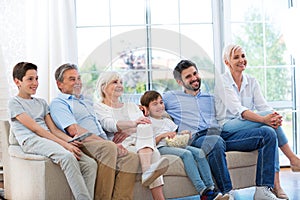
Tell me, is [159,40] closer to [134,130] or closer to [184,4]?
[184,4]

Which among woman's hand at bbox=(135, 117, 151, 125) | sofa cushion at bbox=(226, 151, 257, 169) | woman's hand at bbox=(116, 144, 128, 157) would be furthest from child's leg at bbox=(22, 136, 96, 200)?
sofa cushion at bbox=(226, 151, 257, 169)

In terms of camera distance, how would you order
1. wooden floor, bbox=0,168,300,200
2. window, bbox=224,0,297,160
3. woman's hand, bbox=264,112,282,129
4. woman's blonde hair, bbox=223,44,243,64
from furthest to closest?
window, bbox=224,0,297,160 → woman's blonde hair, bbox=223,44,243,64 → wooden floor, bbox=0,168,300,200 → woman's hand, bbox=264,112,282,129

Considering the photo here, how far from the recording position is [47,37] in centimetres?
460

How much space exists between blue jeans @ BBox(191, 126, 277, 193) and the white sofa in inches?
2.6

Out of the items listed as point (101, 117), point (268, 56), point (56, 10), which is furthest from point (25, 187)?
point (268, 56)

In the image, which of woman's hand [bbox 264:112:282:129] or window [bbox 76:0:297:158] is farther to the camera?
window [bbox 76:0:297:158]

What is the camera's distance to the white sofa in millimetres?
3129

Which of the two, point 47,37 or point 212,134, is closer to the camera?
point 212,134

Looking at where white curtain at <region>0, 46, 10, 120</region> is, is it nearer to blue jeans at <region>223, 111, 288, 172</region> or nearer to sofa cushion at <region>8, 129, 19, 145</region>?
sofa cushion at <region>8, 129, 19, 145</region>

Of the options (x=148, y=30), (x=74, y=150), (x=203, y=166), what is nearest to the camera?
(x=74, y=150)

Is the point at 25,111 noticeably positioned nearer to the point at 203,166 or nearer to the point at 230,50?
the point at 203,166

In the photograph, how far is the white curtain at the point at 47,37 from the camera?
14.9ft

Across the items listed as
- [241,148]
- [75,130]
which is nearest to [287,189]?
[241,148]

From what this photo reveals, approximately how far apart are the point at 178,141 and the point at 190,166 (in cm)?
21
